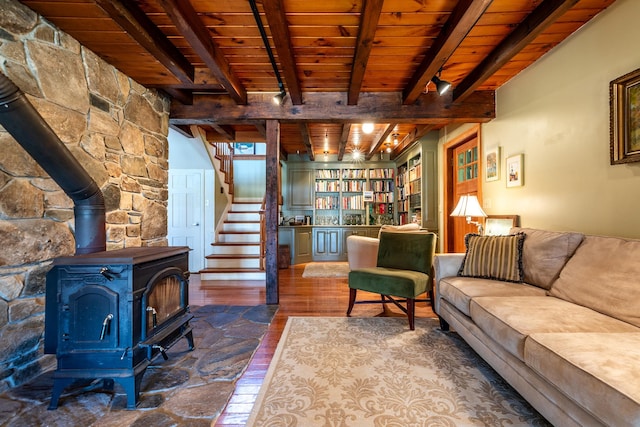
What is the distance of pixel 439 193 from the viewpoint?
455 centimetres

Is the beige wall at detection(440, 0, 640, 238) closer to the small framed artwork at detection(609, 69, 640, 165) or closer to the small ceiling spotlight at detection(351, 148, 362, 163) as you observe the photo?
the small framed artwork at detection(609, 69, 640, 165)

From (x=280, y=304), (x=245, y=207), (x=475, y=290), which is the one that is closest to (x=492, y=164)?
(x=475, y=290)

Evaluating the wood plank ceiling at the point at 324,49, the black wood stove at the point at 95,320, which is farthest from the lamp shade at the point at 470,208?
the black wood stove at the point at 95,320

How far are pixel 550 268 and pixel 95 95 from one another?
3714mm

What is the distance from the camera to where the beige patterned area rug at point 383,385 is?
1353 millimetres

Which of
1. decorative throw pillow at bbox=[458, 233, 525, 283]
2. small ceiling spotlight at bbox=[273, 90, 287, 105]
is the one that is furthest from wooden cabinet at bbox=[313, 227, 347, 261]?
decorative throw pillow at bbox=[458, 233, 525, 283]

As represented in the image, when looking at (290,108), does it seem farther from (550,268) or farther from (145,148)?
(550,268)

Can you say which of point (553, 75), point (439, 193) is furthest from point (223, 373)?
point (439, 193)

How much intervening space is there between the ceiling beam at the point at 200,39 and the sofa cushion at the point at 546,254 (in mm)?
2955

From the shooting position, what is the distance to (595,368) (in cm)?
98

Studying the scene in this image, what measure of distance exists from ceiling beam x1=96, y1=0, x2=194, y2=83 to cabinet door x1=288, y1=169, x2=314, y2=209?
12.6ft

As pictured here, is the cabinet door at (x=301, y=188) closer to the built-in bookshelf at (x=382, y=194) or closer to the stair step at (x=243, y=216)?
the stair step at (x=243, y=216)

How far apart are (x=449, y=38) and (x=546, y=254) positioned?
1.74m

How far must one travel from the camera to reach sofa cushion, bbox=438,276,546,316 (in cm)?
188
